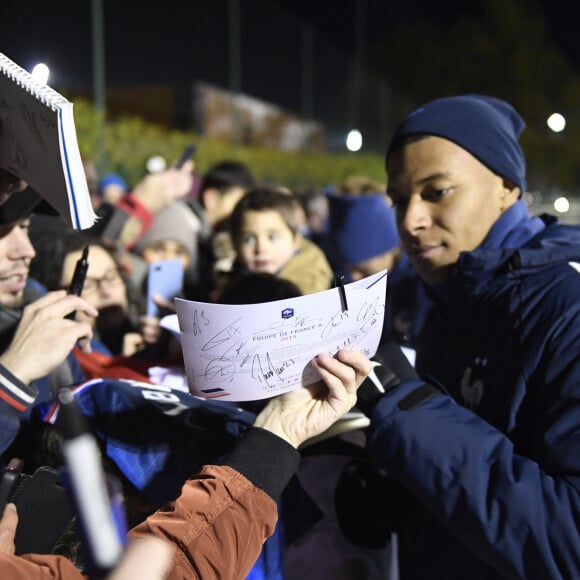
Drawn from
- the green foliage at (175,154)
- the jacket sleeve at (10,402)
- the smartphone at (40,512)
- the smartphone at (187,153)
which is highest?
the green foliage at (175,154)

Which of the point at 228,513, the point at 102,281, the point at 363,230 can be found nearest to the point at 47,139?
the point at 228,513

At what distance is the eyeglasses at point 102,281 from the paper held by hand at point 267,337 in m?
1.65

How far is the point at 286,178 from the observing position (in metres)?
13.2

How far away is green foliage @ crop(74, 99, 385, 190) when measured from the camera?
22.5 ft

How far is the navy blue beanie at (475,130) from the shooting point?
68.0 inches

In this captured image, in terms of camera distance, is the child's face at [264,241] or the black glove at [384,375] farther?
the child's face at [264,241]

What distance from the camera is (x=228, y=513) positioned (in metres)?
1.17

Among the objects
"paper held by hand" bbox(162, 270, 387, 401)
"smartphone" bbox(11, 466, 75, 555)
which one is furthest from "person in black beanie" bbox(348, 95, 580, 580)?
"smartphone" bbox(11, 466, 75, 555)

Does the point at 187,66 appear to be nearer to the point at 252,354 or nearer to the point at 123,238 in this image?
the point at 123,238

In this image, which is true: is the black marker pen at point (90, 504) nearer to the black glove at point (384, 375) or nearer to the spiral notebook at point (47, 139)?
the spiral notebook at point (47, 139)

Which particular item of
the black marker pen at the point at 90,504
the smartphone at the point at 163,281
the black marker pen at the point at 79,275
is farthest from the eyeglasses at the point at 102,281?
the black marker pen at the point at 90,504

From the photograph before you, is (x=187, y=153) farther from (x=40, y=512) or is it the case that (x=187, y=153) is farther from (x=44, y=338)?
(x=40, y=512)

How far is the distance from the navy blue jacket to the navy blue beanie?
0.66ft

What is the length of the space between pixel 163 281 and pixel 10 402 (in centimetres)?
142
